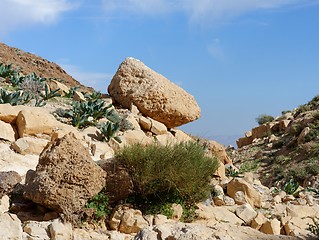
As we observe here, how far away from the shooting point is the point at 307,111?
106 ft

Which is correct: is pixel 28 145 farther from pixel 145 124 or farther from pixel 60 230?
pixel 145 124

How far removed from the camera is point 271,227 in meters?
7.98

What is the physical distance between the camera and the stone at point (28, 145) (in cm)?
937

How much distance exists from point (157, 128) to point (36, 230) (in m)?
7.24

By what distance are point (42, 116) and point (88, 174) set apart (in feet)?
11.7

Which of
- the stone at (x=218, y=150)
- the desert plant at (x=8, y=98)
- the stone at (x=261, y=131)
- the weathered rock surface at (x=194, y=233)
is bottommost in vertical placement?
the weathered rock surface at (x=194, y=233)

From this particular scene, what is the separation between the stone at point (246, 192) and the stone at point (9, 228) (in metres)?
5.07

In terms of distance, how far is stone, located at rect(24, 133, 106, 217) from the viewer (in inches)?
279

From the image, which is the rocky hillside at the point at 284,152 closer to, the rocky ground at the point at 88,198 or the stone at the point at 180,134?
the stone at the point at 180,134

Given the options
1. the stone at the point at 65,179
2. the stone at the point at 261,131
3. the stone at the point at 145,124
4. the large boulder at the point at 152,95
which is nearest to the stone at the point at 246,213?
the stone at the point at 65,179

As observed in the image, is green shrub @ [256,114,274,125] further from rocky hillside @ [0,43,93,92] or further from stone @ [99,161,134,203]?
stone @ [99,161,134,203]

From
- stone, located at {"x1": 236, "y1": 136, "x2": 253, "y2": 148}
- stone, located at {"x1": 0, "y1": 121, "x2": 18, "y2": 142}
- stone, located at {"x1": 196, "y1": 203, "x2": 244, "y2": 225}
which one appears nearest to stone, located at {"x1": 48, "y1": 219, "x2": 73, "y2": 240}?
stone, located at {"x1": 196, "y1": 203, "x2": 244, "y2": 225}

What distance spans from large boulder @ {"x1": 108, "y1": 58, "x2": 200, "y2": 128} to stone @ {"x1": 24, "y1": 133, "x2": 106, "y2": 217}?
21.5 feet

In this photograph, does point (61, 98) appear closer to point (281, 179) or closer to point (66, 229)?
point (66, 229)
